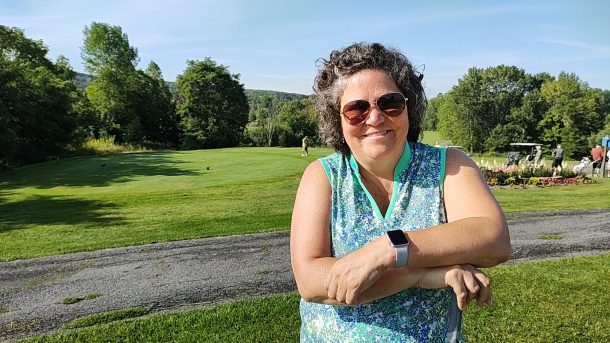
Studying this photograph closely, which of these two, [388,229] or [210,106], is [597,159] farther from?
[210,106]

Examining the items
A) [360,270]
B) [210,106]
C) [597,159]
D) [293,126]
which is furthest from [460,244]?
[293,126]

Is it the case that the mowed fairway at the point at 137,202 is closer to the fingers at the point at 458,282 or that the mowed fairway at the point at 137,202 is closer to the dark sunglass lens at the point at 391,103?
the dark sunglass lens at the point at 391,103

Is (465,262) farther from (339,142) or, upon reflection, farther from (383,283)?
(339,142)

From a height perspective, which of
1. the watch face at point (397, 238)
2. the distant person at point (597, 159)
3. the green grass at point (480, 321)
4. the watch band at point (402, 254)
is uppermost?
the watch face at point (397, 238)

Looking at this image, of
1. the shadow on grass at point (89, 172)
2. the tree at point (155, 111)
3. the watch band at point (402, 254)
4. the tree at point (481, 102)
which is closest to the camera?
the watch band at point (402, 254)

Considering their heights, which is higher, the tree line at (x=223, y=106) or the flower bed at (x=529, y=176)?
the tree line at (x=223, y=106)

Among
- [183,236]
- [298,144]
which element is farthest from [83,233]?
[298,144]

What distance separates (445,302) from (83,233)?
37.6ft

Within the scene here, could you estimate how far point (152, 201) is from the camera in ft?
53.6

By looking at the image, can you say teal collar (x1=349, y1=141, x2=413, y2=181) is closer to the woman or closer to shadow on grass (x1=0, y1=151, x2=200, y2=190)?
the woman

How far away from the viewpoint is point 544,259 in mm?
7754

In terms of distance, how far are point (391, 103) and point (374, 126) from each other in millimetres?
124

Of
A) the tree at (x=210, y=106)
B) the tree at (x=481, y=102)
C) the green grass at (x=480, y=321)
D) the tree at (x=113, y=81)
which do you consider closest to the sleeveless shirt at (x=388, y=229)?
the green grass at (x=480, y=321)

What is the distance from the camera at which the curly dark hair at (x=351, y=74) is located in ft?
6.09
